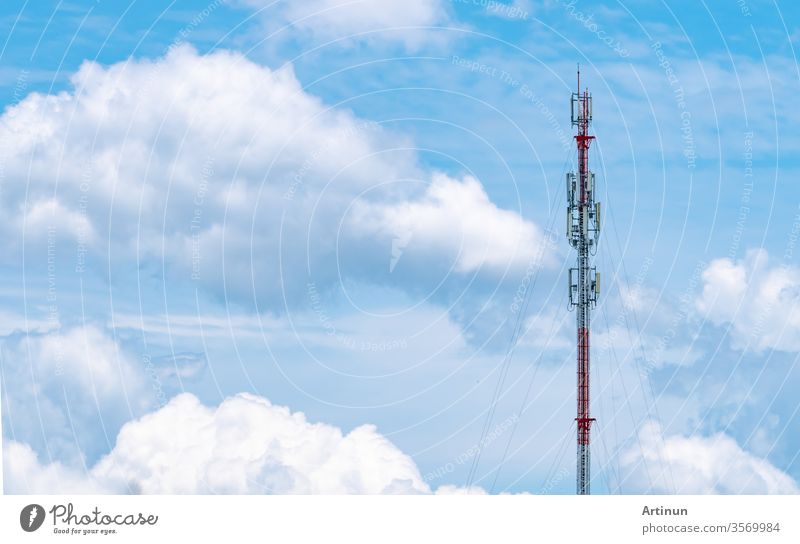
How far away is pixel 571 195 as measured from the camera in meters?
82.0

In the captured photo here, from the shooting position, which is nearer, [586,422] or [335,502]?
[335,502]

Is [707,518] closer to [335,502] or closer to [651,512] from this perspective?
[651,512]

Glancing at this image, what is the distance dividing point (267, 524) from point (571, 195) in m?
23.5

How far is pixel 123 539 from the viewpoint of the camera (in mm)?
71062

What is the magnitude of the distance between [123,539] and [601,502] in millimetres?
21316

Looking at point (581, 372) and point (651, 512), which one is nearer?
point (651, 512)

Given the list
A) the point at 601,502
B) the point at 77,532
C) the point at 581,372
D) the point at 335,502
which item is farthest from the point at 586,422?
the point at 77,532

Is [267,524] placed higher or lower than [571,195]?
lower

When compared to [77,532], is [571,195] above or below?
above

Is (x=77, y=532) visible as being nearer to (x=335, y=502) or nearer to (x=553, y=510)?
(x=335, y=502)

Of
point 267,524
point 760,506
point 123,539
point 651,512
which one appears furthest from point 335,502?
point 760,506

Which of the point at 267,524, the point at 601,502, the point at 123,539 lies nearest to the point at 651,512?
the point at 601,502

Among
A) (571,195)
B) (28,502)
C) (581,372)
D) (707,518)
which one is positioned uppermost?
(571,195)

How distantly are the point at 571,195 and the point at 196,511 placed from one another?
25236mm
